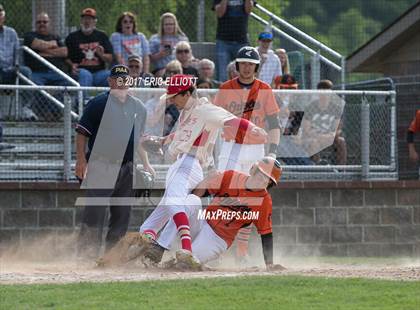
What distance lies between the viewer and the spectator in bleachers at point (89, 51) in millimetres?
15656

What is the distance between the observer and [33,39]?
632 inches

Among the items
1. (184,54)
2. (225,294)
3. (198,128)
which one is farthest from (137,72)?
(225,294)

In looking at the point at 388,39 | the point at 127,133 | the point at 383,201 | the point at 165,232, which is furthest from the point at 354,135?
the point at 388,39

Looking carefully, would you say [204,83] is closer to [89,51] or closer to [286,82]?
[286,82]

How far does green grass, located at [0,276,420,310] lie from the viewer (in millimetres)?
8266

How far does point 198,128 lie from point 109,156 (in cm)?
180

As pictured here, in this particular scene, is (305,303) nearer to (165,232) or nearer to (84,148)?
(165,232)

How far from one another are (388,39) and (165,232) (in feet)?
39.7

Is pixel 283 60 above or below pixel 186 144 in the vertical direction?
above

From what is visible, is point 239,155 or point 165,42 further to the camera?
point 165,42

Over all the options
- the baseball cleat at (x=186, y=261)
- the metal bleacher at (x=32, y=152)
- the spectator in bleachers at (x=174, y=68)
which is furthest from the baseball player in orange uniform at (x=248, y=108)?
the metal bleacher at (x=32, y=152)

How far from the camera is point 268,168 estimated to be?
11156mm

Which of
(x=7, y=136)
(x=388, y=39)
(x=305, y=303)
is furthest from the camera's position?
(x=388, y=39)

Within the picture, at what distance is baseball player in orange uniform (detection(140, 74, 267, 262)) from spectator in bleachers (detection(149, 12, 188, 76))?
5129 mm
